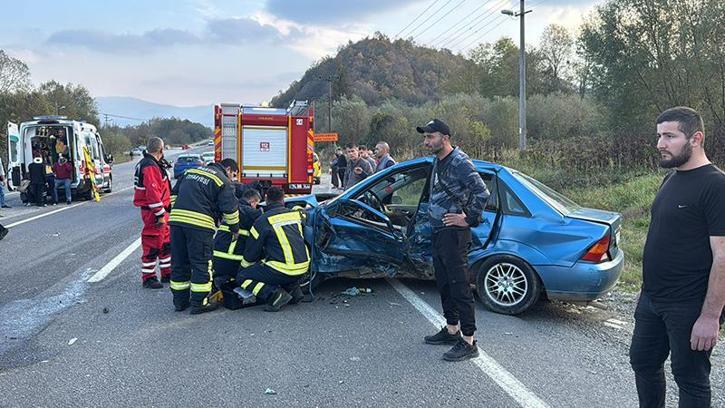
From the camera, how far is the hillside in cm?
8719

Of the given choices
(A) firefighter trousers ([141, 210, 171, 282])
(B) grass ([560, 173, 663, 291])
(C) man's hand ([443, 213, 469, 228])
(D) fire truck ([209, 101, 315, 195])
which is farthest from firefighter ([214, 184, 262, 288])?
(D) fire truck ([209, 101, 315, 195])

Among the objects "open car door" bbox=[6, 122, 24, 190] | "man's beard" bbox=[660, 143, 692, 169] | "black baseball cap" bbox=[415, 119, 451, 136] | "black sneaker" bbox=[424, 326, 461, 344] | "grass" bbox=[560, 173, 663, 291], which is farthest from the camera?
"open car door" bbox=[6, 122, 24, 190]

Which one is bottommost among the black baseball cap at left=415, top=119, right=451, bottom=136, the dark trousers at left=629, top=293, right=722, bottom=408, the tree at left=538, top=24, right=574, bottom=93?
the dark trousers at left=629, top=293, right=722, bottom=408

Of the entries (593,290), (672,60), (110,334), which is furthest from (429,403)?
(672,60)

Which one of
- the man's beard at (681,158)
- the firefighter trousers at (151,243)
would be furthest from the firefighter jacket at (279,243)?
the man's beard at (681,158)

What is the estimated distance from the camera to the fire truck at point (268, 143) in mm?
13562

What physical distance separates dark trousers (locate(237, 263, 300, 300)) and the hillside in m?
71.9

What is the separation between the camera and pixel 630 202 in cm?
1204

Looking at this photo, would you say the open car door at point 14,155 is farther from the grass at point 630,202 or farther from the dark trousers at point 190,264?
the grass at point 630,202

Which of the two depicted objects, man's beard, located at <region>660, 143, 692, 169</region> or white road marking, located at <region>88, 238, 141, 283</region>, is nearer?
man's beard, located at <region>660, 143, 692, 169</region>

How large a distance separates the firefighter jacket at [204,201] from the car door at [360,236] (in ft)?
3.17

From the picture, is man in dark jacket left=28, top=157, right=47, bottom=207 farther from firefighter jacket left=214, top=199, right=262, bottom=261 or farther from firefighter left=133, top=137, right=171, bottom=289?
firefighter jacket left=214, top=199, right=262, bottom=261

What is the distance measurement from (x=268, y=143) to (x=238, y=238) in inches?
317

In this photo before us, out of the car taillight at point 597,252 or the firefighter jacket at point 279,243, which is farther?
the firefighter jacket at point 279,243
